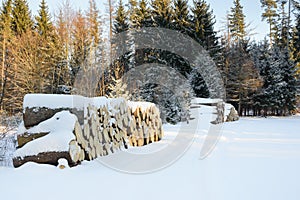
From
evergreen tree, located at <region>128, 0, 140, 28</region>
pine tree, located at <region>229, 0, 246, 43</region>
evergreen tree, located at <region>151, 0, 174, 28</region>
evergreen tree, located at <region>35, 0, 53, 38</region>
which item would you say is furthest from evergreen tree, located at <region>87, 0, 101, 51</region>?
pine tree, located at <region>229, 0, 246, 43</region>

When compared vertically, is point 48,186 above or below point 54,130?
below

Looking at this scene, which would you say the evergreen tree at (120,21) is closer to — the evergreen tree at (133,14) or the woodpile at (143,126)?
the evergreen tree at (133,14)

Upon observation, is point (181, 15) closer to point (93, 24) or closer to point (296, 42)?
point (93, 24)

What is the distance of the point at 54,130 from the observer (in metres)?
2.79

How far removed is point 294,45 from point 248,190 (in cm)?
1902

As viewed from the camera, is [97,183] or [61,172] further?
[61,172]

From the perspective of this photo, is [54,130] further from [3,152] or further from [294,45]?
[294,45]

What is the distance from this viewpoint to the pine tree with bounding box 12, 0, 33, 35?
15016mm

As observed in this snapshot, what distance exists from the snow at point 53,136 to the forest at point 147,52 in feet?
23.4

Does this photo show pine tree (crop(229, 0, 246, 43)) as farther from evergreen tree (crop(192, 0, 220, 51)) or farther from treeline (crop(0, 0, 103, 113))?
treeline (crop(0, 0, 103, 113))

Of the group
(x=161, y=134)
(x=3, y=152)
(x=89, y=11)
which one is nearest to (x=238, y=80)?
(x=89, y=11)

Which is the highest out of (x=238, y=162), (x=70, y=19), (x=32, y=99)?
(x=70, y=19)

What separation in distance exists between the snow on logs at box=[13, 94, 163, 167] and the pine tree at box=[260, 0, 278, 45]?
64.9ft

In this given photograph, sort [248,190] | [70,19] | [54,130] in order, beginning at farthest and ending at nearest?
[70,19] → [54,130] → [248,190]
